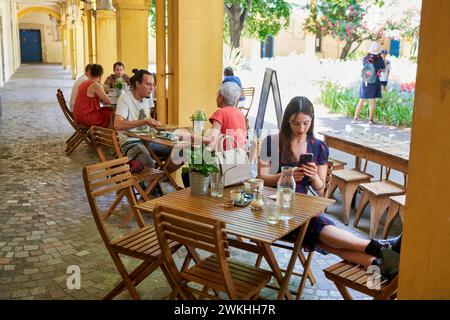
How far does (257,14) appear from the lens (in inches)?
563

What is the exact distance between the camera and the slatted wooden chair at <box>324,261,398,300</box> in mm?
2592

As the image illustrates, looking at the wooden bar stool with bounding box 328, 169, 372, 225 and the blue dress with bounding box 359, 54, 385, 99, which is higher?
the blue dress with bounding box 359, 54, 385, 99

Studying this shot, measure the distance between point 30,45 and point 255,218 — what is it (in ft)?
150

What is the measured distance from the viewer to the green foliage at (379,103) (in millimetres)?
10969

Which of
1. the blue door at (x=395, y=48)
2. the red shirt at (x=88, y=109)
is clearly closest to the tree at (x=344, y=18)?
the blue door at (x=395, y=48)

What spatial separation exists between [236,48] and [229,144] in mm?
10734

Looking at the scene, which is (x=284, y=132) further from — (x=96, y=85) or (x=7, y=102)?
(x=7, y=102)

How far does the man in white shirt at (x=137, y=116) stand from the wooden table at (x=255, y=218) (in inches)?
82.3

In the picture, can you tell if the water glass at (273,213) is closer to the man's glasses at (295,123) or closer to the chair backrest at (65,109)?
the man's glasses at (295,123)

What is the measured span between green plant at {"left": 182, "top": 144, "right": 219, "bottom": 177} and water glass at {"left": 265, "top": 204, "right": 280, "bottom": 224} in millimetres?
446

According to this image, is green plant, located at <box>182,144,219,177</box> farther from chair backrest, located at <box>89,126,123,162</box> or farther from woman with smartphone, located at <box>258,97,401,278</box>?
chair backrest, located at <box>89,126,123,162</box>

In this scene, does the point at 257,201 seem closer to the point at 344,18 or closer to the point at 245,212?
the point at 245,212

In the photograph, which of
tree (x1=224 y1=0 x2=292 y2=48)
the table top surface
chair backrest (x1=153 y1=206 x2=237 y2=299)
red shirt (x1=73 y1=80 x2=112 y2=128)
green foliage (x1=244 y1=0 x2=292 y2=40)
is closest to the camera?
chair backrest (x1=153 y1=206 x2=237 y2=299)

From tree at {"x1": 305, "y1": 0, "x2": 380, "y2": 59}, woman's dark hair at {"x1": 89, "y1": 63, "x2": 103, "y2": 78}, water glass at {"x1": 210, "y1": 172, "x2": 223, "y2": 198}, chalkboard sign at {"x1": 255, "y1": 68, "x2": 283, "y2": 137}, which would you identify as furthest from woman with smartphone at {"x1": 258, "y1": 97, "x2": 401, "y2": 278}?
tree at {"x1": 305, "y1": 0, "x2": 380, "y2": 59}
